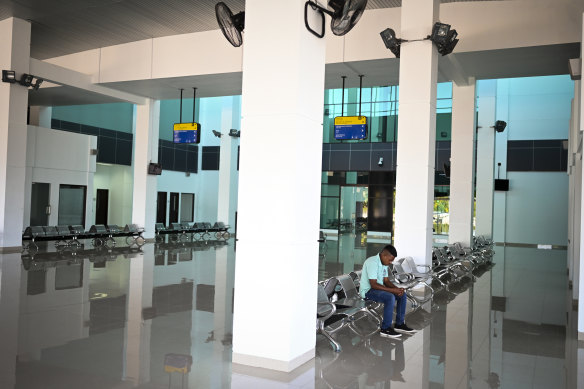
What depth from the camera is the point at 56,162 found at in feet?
61.9

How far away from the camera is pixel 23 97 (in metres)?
14.8

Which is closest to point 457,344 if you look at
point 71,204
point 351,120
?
point 351,120

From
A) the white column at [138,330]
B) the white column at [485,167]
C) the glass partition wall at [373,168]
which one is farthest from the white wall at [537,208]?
the white column at [138,330]

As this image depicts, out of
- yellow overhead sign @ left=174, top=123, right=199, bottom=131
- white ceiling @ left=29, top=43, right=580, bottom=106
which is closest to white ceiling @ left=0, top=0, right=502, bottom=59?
white ceiling @ left=29, top=43, right=580, bottom=106

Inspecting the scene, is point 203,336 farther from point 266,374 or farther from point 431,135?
point 431,135

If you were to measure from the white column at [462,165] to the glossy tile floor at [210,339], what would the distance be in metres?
4.03

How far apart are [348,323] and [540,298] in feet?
16.3

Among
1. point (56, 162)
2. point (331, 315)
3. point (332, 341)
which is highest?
point (56, 162)

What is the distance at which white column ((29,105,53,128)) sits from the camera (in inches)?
820

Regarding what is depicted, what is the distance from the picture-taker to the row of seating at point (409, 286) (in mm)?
6020

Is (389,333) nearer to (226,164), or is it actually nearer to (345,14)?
(345,14)

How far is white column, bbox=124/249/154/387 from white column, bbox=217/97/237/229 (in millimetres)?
11034

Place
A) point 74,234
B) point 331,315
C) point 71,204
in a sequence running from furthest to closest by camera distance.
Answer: point 71,204 → point 74,234 → point 331,315

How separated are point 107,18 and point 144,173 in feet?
20.8
